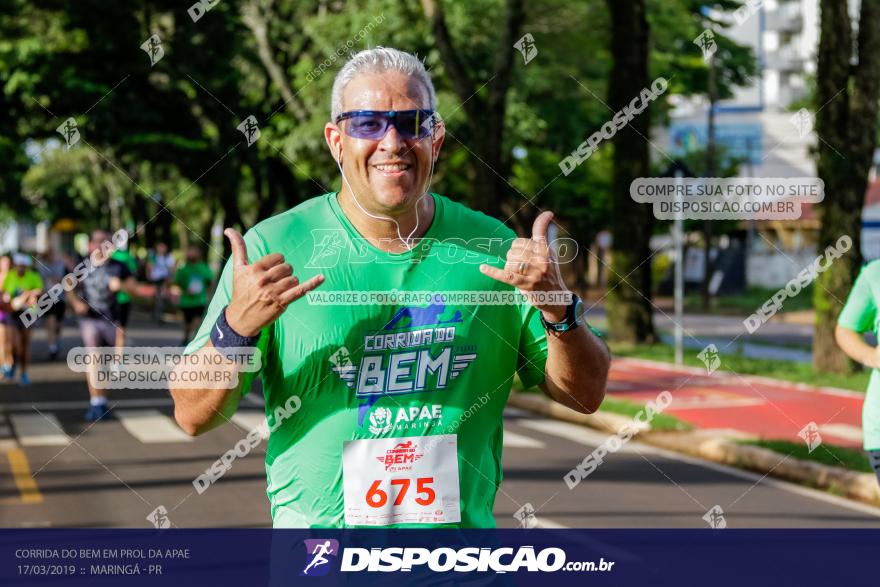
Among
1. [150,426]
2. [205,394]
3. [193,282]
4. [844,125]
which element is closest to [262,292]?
[205,394]

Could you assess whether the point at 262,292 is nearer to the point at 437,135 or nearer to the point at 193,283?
the point at 437,135

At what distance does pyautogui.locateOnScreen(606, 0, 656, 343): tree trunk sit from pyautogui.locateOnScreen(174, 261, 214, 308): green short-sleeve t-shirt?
21.4 feet

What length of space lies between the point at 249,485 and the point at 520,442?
3.52 metres

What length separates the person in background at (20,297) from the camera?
16.5 metres

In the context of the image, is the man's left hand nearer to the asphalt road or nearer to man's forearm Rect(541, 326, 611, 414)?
man's forearm Rect(541, 326, 611, 414)

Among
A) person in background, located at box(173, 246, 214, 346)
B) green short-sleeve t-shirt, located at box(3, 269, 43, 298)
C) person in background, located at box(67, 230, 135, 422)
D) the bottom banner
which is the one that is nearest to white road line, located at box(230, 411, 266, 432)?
person in background, located at box(67, 230, 135, 422)

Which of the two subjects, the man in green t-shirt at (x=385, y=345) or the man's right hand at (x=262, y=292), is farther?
the man in green t-shirt at (x=385, y=345)

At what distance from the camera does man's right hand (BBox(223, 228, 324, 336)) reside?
2.62 metres

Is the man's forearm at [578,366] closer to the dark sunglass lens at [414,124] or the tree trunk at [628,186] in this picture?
the dark sunglass lens at [414,124]

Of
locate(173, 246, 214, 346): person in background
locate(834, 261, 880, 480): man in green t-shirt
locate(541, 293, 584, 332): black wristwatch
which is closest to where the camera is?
locate(541, 293, 584, 332): black wristwatch

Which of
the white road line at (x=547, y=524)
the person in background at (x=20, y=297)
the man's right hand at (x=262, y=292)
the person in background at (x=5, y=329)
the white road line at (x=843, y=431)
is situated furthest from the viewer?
the person in background at (x=20, y=297)

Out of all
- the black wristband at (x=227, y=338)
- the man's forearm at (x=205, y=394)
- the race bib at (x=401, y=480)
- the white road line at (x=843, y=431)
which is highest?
the black wristband at (x=227, y=338)

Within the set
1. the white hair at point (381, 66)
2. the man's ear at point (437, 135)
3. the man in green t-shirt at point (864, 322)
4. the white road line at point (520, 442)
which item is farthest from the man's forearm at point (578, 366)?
the white road line at point (520, 442)

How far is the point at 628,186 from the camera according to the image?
20.7 m
